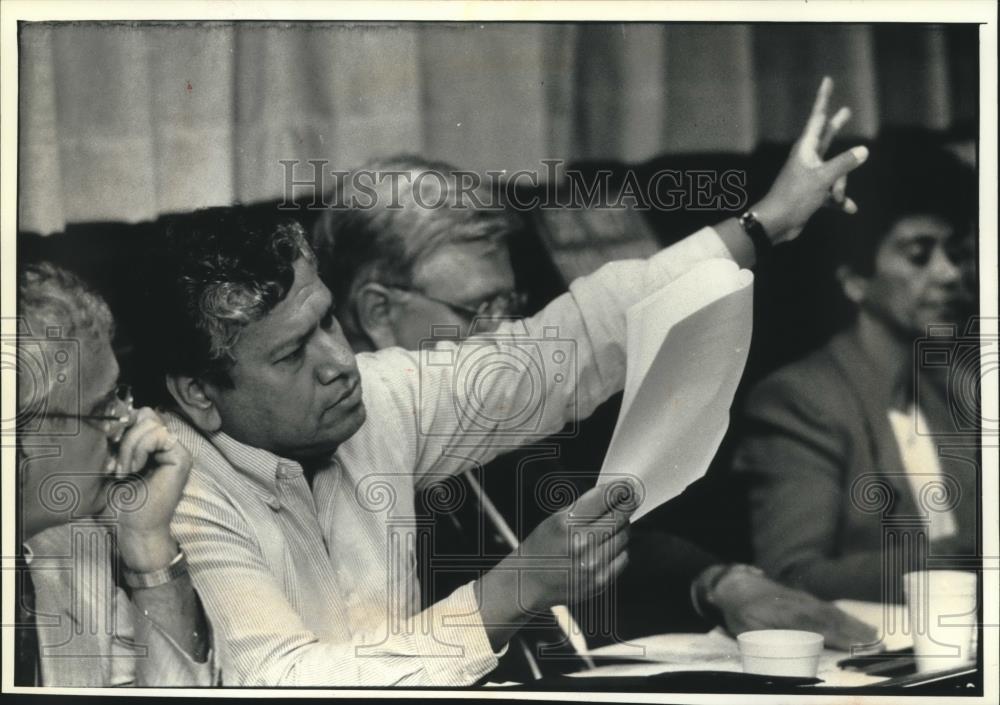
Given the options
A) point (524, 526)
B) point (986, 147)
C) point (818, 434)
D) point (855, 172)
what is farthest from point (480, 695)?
point (986, 147)

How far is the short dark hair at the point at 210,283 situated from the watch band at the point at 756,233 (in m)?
1.17

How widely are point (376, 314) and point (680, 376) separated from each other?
84 centimetres

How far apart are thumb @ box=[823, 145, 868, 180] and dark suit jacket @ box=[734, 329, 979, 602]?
0.43m

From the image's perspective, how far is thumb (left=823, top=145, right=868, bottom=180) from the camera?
10.6 ft

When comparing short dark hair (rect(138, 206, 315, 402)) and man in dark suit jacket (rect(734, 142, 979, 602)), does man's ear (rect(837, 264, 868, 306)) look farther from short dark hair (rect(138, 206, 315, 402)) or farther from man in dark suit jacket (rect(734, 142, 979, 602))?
short dark hair (rect(138, 206, 315, 402))

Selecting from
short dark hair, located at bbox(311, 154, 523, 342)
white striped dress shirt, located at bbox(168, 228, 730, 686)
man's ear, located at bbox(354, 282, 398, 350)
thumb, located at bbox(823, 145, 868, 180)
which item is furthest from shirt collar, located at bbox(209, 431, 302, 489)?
thumb, located at bbox(823, 145, 868, 180)

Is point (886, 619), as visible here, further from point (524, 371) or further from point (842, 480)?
point (524, 371)

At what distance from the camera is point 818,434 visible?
325 cm

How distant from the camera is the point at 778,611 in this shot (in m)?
3.23

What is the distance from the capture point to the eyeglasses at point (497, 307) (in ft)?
10.6

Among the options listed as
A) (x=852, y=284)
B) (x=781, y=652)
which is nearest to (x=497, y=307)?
(x=852, y=284)

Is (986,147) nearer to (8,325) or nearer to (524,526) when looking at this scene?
(524,526)

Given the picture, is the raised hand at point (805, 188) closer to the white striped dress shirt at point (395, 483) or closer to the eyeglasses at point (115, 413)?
the white striped dress shirt at point (395, 483)

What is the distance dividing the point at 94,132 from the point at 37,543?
1.13 m
